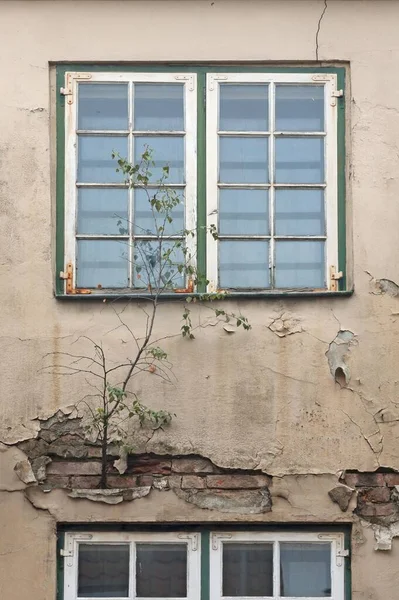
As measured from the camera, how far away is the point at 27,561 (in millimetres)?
8352

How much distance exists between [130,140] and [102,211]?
52 cm

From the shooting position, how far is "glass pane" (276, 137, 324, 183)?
895cm

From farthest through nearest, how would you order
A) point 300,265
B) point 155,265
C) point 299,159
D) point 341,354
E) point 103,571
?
point 299,159, point 300,265, point 155,265, point 341,354, point 103,571

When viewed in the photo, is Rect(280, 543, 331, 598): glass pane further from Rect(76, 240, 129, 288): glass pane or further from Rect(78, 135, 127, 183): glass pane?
Rect(78, 135, 127, 183): glass pane

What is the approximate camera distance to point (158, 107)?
29.4 feet

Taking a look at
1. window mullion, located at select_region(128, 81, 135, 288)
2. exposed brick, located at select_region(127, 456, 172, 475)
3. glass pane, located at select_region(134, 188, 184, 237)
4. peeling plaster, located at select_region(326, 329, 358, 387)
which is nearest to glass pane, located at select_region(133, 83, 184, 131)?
window mullion, located at select_region(128, 81, 135, 288)

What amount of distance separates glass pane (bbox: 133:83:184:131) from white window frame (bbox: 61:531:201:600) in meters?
2.74

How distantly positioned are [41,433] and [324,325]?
198 cm

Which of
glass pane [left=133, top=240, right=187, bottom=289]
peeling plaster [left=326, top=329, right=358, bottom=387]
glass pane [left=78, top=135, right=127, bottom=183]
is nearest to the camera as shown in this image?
peeling plaster [left=326, top=329, right=358, bottom=387]

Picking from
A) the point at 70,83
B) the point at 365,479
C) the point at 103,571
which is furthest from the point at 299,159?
the point at 103,571

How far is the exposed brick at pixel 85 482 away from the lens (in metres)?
8.49

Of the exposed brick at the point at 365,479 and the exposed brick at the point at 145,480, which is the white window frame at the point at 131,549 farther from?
the exposed brick at the point at 365,479

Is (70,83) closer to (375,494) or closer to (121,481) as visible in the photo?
(121,481)

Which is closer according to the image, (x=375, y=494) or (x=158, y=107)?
(x=375, y=494)
